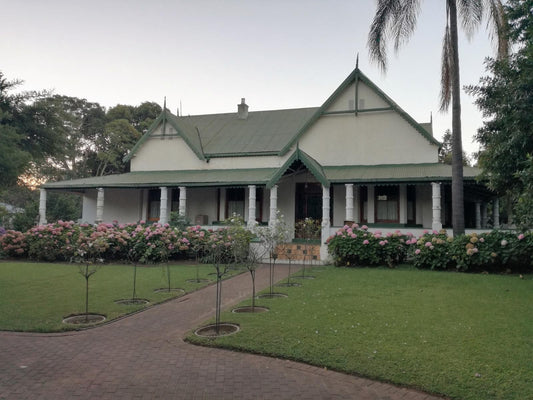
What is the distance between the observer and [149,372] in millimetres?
4922

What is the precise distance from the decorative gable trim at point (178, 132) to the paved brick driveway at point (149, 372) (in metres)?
16.3

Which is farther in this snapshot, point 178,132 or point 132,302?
point 178,132

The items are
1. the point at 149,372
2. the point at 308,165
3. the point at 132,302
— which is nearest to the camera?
the point at 149,372

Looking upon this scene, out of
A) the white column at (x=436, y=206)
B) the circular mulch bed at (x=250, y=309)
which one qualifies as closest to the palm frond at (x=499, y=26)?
the white column at (x=436, y=206)

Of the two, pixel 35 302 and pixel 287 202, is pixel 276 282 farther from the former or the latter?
pixel 287 202

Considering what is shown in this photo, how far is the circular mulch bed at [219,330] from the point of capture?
6.48m

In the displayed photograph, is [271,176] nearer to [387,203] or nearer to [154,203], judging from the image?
[387,203]

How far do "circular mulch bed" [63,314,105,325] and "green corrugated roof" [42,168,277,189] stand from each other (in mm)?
11281

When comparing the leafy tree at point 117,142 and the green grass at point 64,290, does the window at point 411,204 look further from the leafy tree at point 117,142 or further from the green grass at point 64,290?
the leafy tree at point 117,142

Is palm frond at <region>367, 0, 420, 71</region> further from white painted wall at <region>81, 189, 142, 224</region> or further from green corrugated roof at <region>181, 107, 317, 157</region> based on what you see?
white painted wall at <region>81, 189, 142, 224</region>

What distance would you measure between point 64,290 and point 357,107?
1493 cm

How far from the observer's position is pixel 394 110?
18.9 meters

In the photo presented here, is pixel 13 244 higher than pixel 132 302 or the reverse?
higher

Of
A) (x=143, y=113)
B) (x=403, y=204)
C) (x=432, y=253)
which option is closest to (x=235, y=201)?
Result: (x=403, y=204)
